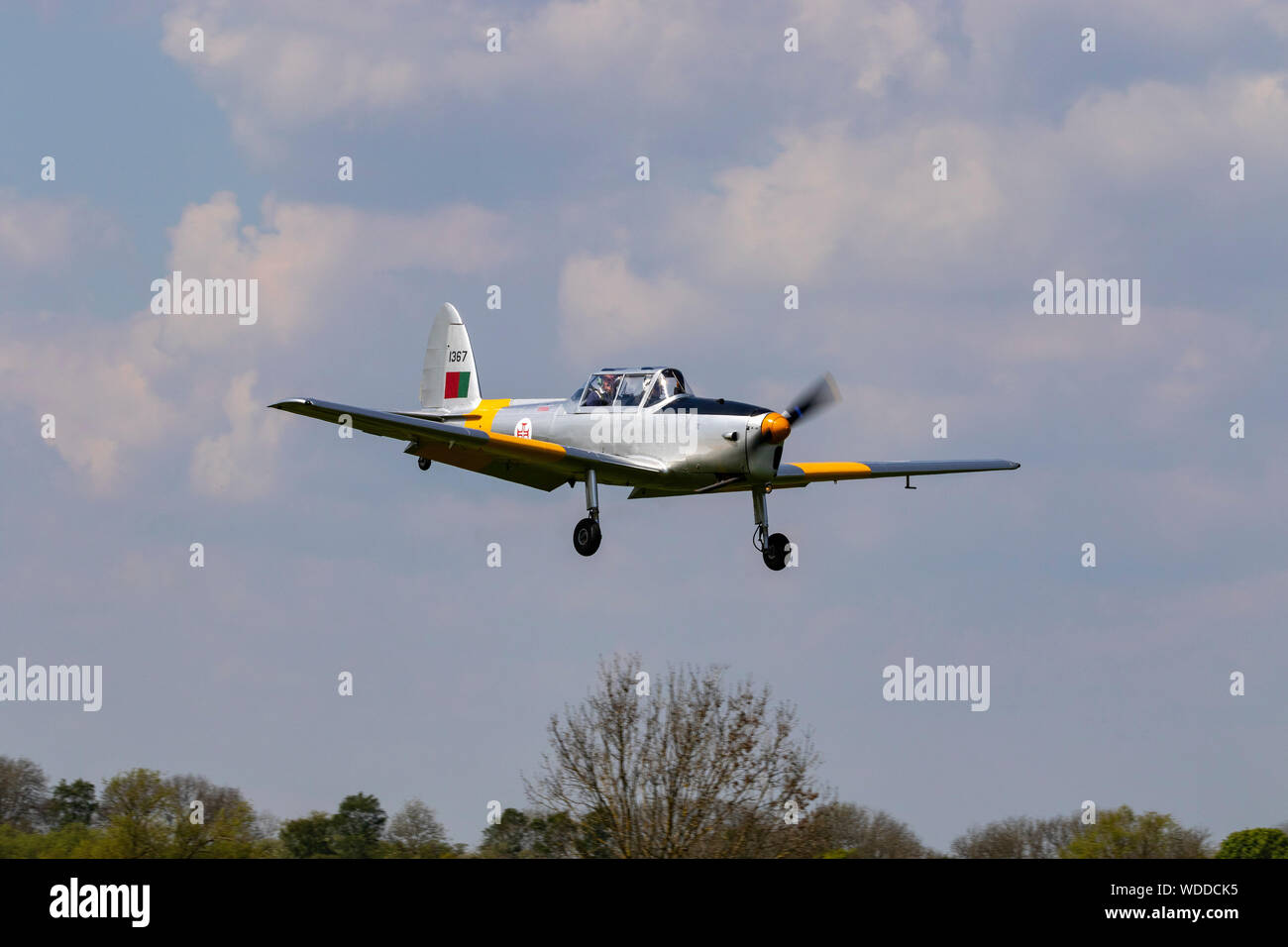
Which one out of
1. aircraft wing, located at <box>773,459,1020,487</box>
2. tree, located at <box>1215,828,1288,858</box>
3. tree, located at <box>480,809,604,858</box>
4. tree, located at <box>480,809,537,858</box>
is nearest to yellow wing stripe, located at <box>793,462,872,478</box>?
aircraft wing, located at <box>773,459,1020,487</box>

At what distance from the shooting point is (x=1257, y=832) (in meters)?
50.1

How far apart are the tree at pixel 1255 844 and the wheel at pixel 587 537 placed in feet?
100

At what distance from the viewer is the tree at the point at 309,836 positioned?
160ft

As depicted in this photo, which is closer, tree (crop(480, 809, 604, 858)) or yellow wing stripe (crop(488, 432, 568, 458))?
yellow wing stripe (crop(488, 432, 568, 458))

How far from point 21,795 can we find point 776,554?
123 feet

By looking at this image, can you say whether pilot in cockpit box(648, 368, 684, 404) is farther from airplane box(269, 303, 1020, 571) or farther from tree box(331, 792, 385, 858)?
tree box(331, 792, 385, 858)

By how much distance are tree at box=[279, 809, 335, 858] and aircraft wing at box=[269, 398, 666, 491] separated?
79.7 ft

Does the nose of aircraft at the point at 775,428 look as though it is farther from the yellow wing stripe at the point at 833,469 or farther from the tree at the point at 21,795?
the tree at the point at 21,795

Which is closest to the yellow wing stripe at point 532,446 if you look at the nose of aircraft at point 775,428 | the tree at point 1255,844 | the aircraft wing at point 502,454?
the aircraft wing at point 502,454

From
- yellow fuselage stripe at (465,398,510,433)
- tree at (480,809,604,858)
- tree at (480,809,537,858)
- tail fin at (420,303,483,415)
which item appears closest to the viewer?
yellow fuselage stripe at (465,398,510,433)

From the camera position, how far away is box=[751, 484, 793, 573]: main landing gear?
26.1 meters

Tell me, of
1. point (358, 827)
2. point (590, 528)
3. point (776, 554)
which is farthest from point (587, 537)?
point (358, 827)

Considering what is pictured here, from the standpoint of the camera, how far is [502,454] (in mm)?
26172
